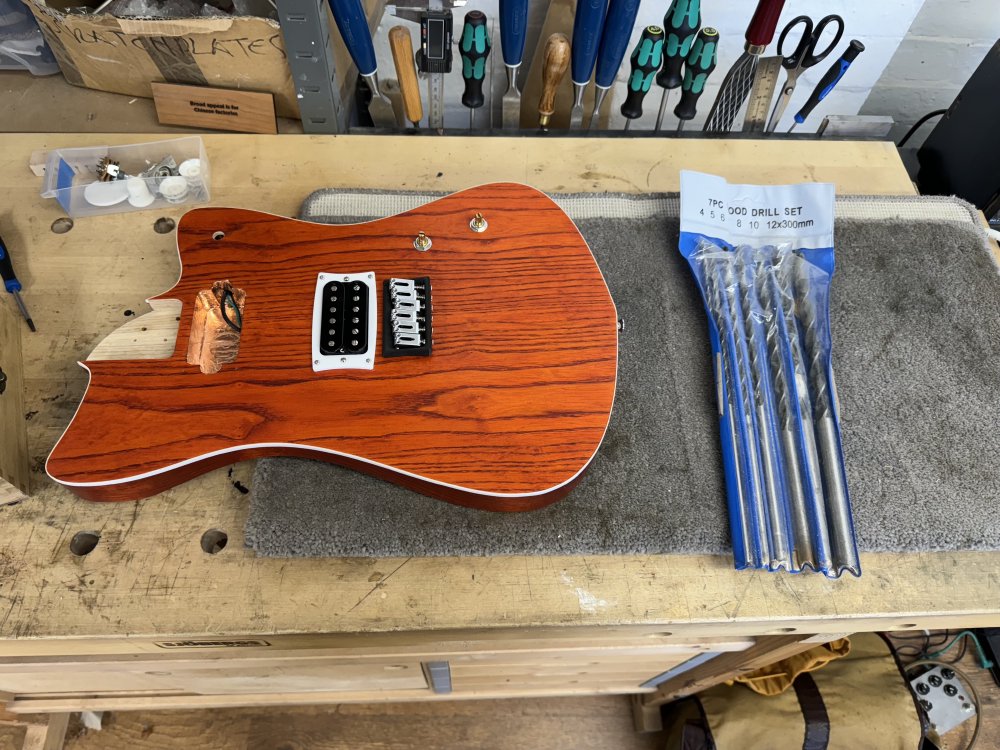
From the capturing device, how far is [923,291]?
80cm

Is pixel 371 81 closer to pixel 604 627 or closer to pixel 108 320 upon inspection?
pixel 108 320

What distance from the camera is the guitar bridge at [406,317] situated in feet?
2.16

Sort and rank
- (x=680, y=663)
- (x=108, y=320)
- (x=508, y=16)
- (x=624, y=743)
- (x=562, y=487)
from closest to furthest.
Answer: (x=562, y=487)
(x=108, y=320)
(x=508, y=16)
(x=680, y=663)
(x=624, y=743)

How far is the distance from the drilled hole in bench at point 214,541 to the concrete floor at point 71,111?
1.94 ft

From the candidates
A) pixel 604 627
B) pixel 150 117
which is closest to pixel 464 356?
pixel 604 627

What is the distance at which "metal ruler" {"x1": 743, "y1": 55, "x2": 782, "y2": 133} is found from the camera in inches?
36.7

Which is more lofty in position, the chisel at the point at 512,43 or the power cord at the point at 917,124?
the chisel at the point at 512,43

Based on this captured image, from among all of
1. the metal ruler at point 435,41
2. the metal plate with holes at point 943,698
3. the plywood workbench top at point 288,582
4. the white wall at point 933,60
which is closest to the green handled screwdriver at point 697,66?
the metal ruler at point 435,41

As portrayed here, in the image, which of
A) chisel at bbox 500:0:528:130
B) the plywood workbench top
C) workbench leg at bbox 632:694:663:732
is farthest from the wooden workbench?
workbench leg at bbox 632:694:663:732

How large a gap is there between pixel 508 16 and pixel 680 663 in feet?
3.13

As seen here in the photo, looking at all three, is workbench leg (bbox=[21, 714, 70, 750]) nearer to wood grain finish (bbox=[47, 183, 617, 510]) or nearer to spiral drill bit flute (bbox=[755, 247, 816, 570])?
wood grain finish (bbox=[47, 183, 617, 510])

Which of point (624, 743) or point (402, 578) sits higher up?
point (402, 578)

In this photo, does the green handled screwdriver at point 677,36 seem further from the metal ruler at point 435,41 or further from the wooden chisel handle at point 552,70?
the metal ruler at point 435,41

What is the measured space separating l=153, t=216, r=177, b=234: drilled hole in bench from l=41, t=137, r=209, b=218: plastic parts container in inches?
0.8
